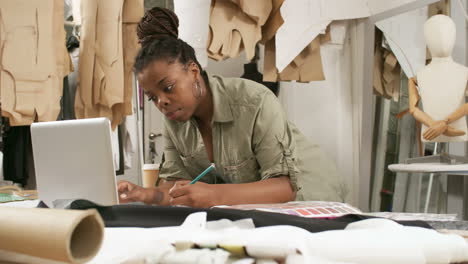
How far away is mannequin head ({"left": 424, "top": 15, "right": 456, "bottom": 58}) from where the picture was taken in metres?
1.77

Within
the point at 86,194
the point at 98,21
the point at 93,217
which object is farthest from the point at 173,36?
the point at 93,217

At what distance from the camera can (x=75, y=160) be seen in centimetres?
80

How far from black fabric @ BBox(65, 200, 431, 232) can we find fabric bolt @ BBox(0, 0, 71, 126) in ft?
2.59

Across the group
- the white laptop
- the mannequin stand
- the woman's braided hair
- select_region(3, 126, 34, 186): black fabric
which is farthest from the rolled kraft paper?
the mannequin stand

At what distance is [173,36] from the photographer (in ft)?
4.48

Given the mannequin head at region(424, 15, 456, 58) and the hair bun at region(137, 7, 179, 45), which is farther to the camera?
the mannequin head at region(424, 15, 456, 58)

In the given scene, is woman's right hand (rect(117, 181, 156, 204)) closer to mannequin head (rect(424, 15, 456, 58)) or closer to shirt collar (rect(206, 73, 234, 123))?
shirt collar (rect(206, 73, 234, 123))

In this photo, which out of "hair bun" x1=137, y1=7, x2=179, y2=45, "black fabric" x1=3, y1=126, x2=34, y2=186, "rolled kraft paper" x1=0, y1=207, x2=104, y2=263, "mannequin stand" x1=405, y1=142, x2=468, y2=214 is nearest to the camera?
"rolled kraft paper" x1=0, y1=207, x2=104, y2=263

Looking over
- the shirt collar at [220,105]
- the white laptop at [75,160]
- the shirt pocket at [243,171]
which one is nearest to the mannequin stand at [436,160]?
the shirt pocket at [243,171]

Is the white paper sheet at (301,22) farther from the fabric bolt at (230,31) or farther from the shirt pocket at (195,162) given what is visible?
the shirt pocket at (195,162)

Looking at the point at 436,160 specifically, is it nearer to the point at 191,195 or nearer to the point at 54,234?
the point at 191,195

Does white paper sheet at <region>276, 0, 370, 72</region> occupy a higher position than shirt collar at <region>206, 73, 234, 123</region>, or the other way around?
white paper sheet at <region>276, 0, 370, 72</region>

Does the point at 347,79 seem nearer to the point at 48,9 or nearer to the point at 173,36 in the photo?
the point at 173,36

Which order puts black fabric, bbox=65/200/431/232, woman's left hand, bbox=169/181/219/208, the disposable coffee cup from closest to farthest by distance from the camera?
black fabric, bbox=65/200/431/232 < woman's left hand, bbox=169/181/219/208 < the disposable coffee cup
